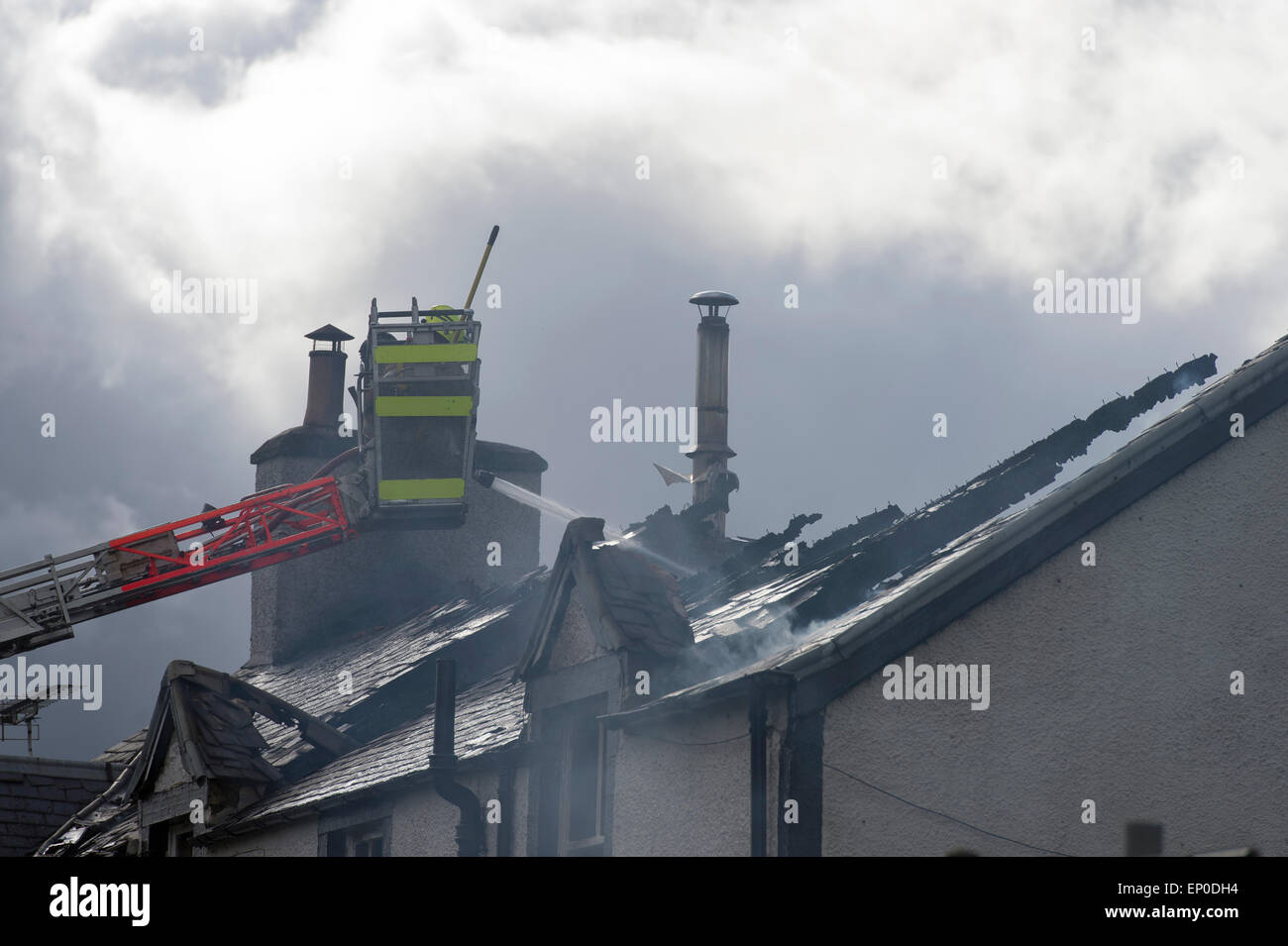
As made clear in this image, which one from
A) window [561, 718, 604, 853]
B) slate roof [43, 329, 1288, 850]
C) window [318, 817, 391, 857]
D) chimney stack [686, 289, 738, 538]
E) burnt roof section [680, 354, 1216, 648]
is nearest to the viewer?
slate roof [43, 329, 1288, 850]

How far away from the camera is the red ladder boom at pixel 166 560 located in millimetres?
22016

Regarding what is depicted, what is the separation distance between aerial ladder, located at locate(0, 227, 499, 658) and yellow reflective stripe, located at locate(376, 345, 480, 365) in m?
0.01

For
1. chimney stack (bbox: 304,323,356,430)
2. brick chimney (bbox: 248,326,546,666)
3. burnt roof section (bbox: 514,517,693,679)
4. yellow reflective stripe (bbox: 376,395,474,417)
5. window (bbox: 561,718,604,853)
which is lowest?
window (bbox: 561,718,604,853)

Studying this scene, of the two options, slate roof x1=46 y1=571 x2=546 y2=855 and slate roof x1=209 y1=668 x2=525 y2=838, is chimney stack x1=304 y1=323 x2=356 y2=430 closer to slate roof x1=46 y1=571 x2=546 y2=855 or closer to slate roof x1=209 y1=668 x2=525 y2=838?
slate roof x1=46 y1=571 x2=546 y2=855

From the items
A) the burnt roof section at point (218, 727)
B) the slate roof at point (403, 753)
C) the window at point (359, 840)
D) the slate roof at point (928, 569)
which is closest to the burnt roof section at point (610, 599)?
the slate roof at point (928, 569)

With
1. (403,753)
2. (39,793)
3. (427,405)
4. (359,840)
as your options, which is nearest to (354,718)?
(359,840)

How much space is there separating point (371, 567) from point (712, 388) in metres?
6.90

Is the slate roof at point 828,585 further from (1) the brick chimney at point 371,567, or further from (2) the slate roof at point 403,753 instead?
(1) the brick chimney at point 371,567

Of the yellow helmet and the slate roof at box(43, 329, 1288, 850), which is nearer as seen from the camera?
the slate roof at box(43, 329, 1288, 850)

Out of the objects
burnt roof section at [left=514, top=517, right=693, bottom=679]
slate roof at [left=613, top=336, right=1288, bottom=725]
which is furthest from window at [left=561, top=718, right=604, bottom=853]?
slate roof at [left=613, top=336, right=1288, bottom=725]

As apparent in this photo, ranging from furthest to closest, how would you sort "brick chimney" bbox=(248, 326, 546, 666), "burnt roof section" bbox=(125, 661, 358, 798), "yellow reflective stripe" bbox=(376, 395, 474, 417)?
"brick chimney" bbox=(248, 326, 546, 666) → "yellow reflective stripe" bbox=(376, 395, 474, 417) → "burnt roof section" bbox=(125, 661, 358, 798)

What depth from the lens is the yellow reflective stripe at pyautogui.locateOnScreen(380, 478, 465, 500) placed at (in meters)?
22.0

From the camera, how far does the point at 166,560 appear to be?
22.8 m
